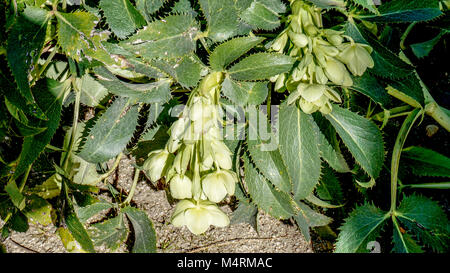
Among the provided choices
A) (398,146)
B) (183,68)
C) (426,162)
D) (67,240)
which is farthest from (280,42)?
(67,240)

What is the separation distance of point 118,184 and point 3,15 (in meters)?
0.55

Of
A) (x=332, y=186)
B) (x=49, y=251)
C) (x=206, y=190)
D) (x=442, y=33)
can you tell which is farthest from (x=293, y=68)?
(x=49, y=251)

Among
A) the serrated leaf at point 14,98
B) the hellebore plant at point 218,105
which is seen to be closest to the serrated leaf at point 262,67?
the hellebore plant at point 218,105

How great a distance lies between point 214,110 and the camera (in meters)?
0.61

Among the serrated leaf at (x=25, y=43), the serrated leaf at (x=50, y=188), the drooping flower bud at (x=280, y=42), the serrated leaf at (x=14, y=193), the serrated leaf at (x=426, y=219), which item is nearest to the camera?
the serrated leaf at (x=25, y=43)

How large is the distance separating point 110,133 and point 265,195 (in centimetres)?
34

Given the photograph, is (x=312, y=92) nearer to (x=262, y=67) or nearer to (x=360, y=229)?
(x=262, y=67)

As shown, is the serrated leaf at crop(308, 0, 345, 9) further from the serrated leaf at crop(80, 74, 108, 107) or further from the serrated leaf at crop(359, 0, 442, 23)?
the serrated leaf at crop(80, 74, 108, 107)

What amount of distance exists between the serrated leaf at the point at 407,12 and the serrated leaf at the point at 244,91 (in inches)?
10.1

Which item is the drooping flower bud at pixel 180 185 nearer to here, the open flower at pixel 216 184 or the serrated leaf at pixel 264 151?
the open flower at pixel 216 184

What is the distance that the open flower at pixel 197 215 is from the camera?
624 millimetres

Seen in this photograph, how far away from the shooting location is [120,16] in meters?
0.65

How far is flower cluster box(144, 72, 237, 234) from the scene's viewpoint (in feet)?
1.93

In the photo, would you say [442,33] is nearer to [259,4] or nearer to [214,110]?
[259,4]
